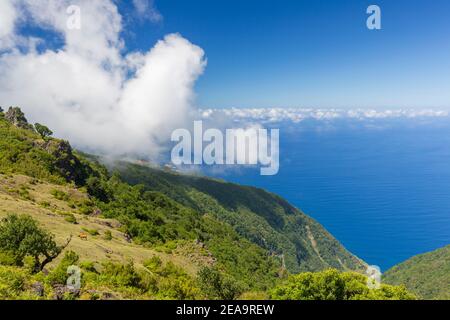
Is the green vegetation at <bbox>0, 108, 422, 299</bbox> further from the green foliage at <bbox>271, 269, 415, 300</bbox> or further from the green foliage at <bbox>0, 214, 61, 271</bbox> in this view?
the green foliage at <bbox>271, 269, 415, 300</bbox>

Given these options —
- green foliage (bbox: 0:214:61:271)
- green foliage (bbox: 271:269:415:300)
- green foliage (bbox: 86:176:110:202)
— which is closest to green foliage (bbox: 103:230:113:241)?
green foliage (bbox: 0:214:61:271)

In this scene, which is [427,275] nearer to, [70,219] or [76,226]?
[76,226]

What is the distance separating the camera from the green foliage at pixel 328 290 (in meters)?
25.8

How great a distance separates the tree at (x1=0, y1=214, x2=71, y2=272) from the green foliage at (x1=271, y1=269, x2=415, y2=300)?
721 inches

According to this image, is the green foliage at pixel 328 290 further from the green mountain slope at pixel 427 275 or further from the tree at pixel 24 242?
the green mountain slope at pixel 427 275

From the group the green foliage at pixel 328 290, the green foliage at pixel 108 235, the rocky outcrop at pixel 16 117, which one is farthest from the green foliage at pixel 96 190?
the green foliage at pixel 328 290

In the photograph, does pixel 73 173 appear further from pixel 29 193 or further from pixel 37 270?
pixel 37 270

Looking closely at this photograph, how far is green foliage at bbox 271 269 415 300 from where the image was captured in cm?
2583

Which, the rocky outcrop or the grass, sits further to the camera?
the rocky outcrop

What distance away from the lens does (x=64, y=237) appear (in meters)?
32.9

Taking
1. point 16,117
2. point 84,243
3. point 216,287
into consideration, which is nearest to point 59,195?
point 84,243

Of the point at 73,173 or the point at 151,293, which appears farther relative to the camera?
the point at 73,173
